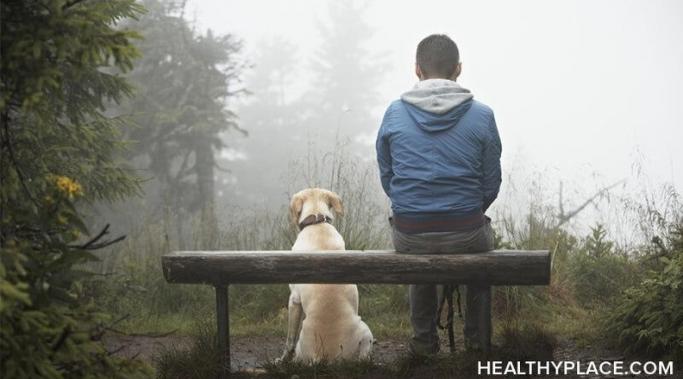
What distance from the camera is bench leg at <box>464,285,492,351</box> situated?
13.2 ft

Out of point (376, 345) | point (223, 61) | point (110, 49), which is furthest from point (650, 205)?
point (223, 61)

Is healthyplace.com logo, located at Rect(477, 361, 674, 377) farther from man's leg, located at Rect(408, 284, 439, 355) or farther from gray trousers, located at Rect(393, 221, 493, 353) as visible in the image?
man's leg, located at Rect(408, 284, 439, 355)

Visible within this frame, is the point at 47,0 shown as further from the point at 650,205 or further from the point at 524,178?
the point at 524,178

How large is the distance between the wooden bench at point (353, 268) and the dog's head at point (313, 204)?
0.75 m

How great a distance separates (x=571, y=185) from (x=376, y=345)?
3.90m

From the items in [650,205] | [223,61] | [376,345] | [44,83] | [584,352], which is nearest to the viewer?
[44,83]

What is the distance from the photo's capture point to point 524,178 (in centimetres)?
805

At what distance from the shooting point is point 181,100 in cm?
2208

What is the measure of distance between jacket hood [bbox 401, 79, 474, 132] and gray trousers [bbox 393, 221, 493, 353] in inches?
23.8

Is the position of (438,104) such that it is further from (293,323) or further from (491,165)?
(293,323)

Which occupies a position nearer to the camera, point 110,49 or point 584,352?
point 110,49

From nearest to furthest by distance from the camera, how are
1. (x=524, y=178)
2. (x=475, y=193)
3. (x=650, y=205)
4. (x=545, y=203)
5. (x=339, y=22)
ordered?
1. (x=475, y=193)
2. (x=650, y=205)
3. (x=545, y=203)
4. (x=524, y=178)
5. (x=339, y=22)

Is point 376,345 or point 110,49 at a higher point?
point 110,49

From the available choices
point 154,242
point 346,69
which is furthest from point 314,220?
point 346,69
